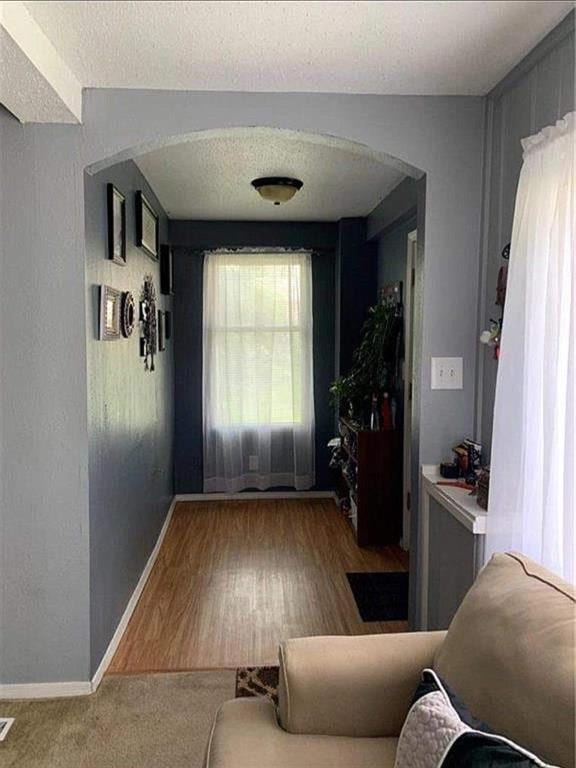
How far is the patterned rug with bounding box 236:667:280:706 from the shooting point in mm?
2529

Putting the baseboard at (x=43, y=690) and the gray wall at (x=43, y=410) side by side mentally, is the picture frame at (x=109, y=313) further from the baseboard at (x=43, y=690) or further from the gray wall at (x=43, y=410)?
the baseboard at (x=43, y=690)

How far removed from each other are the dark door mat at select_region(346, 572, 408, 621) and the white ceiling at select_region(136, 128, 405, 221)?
2.17 meters

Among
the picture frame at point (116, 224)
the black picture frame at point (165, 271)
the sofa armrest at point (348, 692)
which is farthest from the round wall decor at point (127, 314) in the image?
the sofa armrest at point (348, 692)

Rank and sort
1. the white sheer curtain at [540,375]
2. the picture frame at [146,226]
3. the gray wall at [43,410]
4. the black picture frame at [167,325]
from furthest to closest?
1. the black picture frame at [167,325]
2. the picture frame at [146,226]
3. the gray wall at [43,410]
4. the white sheer curtain at [540,375]

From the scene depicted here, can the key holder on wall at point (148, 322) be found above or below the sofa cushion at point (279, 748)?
above

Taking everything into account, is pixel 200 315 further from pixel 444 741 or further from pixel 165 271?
pixel 444 741

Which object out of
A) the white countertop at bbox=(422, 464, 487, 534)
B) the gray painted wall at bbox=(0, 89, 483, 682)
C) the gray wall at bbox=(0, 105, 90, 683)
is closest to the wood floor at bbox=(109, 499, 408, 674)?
the gray wall at bbox=(0, 105, 90, 683)

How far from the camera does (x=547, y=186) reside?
1812 mm

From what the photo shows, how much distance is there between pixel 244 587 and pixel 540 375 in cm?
238

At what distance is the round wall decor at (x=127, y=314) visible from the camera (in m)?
3.04

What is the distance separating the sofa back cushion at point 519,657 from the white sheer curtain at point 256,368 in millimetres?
3870

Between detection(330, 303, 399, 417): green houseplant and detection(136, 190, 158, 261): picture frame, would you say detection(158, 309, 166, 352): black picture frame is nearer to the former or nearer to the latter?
detection(136, 190, 158, 261): picture frame

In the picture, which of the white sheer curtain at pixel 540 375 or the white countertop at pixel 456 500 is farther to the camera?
the white countertop at pixel 456 500

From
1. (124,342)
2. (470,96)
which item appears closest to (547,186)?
(470,96)
